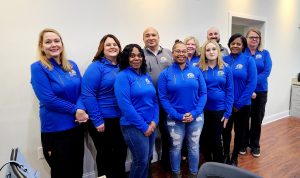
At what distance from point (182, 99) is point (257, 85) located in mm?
1520

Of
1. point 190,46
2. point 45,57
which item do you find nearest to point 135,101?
point 45,57

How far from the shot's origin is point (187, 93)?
2.15 metres

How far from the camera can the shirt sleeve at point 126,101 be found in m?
1.90

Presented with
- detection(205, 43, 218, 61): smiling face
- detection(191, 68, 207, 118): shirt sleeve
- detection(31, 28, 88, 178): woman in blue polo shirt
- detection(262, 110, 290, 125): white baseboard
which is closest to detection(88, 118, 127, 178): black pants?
detection(31, 28, 88, 178): woman in blue polo shirt

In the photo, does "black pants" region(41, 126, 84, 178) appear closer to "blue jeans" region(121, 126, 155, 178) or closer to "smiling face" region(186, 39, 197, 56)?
"blue jeans" region(121, 126, 155, 178)

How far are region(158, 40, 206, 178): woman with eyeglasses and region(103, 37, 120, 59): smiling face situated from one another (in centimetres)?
50

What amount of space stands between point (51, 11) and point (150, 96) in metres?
1.22

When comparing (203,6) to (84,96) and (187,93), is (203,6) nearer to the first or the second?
(187,93)

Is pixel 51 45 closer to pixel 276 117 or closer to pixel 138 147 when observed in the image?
pixel 138 147

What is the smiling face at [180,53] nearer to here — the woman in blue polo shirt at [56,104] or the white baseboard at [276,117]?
the woman in blue polo shirt at [56,104]

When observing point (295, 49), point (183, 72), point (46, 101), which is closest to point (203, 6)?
point (183, 72)

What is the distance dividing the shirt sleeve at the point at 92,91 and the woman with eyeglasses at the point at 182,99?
0.60 meters

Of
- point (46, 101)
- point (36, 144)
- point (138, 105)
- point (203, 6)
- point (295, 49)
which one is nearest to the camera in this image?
point (46, 101)

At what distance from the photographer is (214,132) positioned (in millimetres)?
2395
